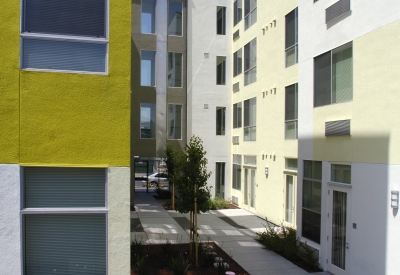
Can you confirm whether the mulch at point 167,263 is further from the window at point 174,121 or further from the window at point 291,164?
the window at point 174,121

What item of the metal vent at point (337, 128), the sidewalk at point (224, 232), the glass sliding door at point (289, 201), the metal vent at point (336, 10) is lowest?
the sidewalk at point (224, 232)

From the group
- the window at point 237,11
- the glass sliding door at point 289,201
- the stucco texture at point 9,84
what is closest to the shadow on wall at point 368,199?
the glass sliding door at point 289,201

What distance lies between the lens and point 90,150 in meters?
6.41

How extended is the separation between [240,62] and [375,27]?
13142 mm

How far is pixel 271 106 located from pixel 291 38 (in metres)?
3.14

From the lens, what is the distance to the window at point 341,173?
10430 mm

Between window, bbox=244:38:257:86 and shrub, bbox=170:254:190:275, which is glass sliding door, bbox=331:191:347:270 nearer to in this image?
shrub, bbox=170:254:190:275

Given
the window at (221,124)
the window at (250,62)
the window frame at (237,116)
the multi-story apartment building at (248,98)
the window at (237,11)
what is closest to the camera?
the multi-story apartment building at (248,98)

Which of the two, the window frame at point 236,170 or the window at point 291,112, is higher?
the window at point 291,112

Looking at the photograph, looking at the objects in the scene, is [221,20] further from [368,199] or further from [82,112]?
[82,112]

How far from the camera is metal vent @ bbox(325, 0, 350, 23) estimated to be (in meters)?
10.5

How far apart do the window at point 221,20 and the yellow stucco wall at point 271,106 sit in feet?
10.8

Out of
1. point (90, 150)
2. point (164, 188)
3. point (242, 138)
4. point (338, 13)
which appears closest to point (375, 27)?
point (338, 13)

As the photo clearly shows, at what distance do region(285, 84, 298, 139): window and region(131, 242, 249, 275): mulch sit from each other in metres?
5.57
